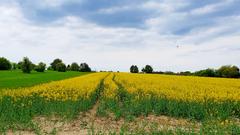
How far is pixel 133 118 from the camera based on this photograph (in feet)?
49.1

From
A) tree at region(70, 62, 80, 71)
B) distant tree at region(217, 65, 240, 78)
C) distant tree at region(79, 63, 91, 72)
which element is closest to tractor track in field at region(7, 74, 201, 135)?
distant tree at region(217, 65, 240, 78)

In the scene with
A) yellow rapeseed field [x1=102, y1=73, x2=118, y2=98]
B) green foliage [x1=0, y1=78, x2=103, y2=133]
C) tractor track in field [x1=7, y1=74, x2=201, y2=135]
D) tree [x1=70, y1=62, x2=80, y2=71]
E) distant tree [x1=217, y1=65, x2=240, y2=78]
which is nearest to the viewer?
tractor track in field [x1=7, y1=74, x2=201, y2=135]

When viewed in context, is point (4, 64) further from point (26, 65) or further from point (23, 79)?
point (23, 79)

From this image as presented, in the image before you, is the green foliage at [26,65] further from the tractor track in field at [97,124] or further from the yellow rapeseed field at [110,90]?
the tractor track in field at [97,124]

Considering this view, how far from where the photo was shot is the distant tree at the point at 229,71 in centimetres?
7888

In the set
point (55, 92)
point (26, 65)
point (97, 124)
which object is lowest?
point (97, 124)

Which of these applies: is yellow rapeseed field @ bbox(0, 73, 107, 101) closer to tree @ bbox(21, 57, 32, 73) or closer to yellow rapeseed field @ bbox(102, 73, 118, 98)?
yellow rapeseed field @ bbox(102, 73, 118, 98)

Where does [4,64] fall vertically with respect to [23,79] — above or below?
above

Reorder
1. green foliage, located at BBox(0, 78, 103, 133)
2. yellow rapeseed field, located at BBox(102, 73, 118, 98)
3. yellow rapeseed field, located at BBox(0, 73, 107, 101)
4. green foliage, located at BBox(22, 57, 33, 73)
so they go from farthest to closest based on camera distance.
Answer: green foliage, located at BBox(22, 57, 33, 73) < yellow rapeseed field, located at BBox(102, 73, 118, 98) < yellow rapeseed field, located at BBox(0, 73, 107, 101) < green foliage, located at BBox(0, 78, 103, 133)

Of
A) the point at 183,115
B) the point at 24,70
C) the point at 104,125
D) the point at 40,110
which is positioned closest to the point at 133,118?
the point at 104,125

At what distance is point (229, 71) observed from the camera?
80375 mm

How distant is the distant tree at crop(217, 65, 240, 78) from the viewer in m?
78.9

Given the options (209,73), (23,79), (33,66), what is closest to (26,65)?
(33,66)

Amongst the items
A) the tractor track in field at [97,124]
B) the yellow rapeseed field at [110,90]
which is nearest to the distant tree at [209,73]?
the yellow rapeseed field at [110,90]
